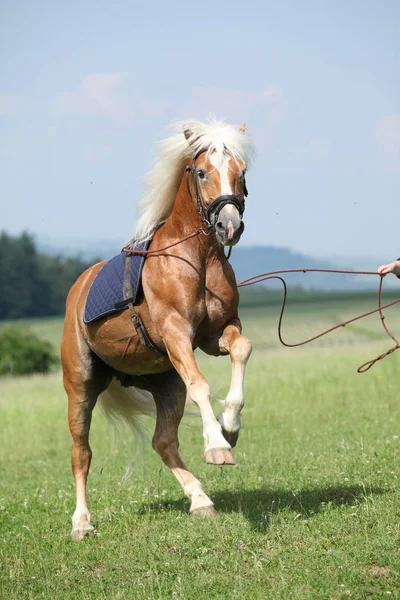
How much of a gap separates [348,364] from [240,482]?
14.9 meters

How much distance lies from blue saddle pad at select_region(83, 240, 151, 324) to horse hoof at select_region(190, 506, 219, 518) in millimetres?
1900

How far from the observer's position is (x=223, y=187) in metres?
6.89

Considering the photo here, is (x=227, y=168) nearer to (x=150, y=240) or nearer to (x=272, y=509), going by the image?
(x=150, y=240)

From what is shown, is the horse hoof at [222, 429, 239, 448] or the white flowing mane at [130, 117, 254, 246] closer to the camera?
the horse hoof at [222, 429, 239, 448]

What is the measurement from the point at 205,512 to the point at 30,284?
94169mm

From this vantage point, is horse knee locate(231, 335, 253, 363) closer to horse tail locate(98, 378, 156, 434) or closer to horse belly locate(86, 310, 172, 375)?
horse belly locate(86, 310, 172, 375)

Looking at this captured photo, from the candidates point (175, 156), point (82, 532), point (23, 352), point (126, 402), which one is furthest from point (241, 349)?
point (23, 352)

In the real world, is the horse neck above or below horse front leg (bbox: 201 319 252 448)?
above

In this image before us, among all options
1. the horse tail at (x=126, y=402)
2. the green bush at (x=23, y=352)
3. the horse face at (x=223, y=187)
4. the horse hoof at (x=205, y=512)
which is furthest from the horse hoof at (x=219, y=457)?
the green bush at (x=23, y=352)

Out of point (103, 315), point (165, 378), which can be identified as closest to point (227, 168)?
point (103, 315)

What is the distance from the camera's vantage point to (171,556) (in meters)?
6.50

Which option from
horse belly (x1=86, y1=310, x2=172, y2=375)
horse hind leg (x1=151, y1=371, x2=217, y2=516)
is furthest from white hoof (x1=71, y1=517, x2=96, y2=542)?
horse belly (x1=86, y1=310, x2=172, y2=375)

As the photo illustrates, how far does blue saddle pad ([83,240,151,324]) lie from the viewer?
7.72m

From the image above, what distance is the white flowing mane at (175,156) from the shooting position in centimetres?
716
